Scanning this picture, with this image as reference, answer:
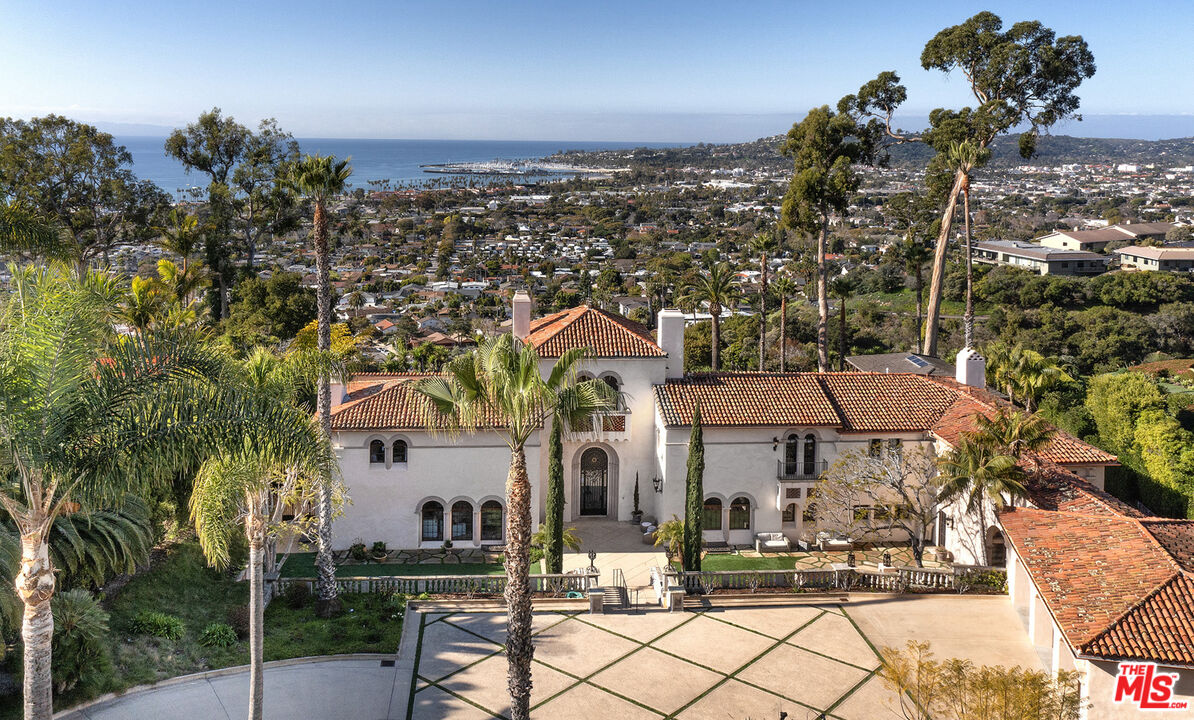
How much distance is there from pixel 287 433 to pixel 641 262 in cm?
13681

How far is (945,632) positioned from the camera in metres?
25.1

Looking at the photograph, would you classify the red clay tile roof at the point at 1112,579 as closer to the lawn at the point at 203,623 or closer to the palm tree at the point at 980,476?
the palm tree at the point at 980,476

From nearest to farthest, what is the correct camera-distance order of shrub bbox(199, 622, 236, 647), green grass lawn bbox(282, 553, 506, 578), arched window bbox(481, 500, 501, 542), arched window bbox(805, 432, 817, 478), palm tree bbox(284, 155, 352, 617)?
shrub bbox(199, 622, 236, 647) → palm tree bbox(284, 155, 352, 617) → green grass lawn bbox(282, 553, 506, 578) → arched window bbox(481, 500, 501, 542) → arched window bbox(805, 432, 817, 478)

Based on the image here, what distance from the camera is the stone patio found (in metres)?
21.4

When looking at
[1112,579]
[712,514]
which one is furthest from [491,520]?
[1112,579]

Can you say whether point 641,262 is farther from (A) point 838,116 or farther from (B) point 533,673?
(B) point 533,673

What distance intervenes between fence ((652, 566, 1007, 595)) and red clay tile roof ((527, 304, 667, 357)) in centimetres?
849

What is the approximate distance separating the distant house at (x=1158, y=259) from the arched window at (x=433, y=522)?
88.4 meters

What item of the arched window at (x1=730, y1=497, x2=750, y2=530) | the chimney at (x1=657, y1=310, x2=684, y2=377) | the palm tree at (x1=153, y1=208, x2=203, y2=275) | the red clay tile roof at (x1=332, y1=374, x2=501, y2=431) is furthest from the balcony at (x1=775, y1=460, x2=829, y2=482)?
the palm tree at (x1=153, y1=208, x2=203, y2=275)

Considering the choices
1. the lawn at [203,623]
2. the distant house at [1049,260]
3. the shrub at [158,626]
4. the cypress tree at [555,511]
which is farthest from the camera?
the distant house at [1049,260]

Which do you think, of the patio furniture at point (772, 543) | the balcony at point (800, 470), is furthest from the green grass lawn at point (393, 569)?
the balcony at point (800, 470)

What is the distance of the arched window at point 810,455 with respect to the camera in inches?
1280

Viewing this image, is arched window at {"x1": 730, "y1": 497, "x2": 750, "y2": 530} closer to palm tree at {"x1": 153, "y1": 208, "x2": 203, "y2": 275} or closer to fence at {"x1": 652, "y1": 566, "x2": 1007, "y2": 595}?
fence at {"x1": 652, "y1": 566, "x2": 1007, "y2": 595}

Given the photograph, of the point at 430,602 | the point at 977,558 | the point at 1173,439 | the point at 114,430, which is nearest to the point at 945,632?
the point at 977,558
